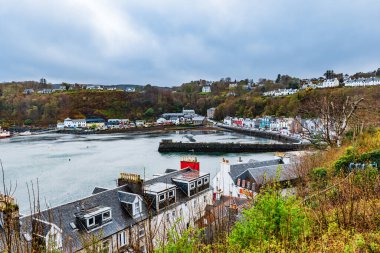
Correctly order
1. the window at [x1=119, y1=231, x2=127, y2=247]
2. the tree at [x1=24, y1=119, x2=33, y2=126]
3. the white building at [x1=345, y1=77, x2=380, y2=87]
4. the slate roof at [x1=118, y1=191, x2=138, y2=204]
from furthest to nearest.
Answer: the tree at [x1=24, y1=119, x2=33, y2=126] < the white building at [x1=345, y1=77, x2=380, y2=87] < the slate roof at [x1=118, y1=191, x2=138, y2=204] < the window at [x1=119, y1=231, x2=127, y2=247]

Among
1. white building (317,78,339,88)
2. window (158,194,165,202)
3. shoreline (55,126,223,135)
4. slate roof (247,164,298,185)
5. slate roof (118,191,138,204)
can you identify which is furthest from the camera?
white building (317,78,339,88)

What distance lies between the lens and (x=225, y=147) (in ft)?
167

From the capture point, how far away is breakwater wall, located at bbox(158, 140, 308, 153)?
164 feet

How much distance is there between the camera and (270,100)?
10644 cm

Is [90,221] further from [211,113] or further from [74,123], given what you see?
[211,113]

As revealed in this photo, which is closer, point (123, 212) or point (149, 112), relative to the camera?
point (123, 212)

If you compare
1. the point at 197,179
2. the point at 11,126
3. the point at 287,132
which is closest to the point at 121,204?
the point at 197,179

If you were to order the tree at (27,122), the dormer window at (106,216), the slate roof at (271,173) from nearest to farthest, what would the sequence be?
the dormer window at (106,216) < the slate roof at (271,173) < the tree at (27,122)

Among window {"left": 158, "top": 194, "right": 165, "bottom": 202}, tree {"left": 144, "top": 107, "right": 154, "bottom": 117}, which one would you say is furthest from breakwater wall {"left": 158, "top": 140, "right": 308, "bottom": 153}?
tree {"left": 144, "top": 107, "right": 154, "bottom": 117}

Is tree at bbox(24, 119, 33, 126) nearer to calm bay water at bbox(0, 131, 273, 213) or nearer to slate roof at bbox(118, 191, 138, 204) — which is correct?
calm bay water at bbox(0, 131, 273, 213)

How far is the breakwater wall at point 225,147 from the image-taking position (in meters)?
49.9

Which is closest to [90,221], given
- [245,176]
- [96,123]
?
[245,176]

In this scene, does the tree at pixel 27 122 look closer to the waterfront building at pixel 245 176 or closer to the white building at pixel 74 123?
the white building at pixel 74 123

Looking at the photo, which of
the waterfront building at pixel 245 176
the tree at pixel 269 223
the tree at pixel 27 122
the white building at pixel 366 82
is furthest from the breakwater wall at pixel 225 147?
the tree at pixel 27 122
